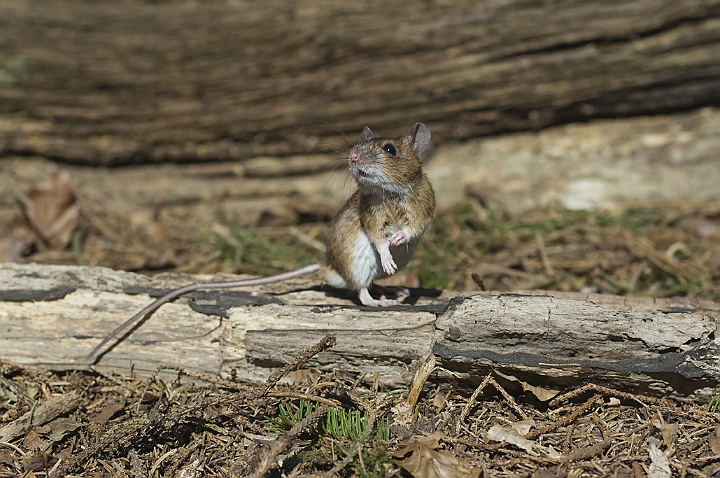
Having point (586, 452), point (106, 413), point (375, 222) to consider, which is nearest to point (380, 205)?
point (375, 222)

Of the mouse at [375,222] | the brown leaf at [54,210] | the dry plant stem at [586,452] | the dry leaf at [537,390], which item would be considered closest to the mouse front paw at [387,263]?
the mouse at [375,222]

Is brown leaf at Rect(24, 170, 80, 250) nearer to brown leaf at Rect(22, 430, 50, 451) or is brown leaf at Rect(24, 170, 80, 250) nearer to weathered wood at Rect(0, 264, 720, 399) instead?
weathered wood at Rect(0, 264, 720, 399)

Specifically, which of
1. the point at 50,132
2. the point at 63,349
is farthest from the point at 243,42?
the point at 63,349

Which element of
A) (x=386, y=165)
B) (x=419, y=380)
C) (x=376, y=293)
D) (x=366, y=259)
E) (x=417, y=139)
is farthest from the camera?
(x=376, y=293)

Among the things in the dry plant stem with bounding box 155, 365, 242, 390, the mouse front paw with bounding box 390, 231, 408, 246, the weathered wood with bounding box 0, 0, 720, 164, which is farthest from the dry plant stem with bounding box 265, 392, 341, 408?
the weathered wood with bounding box 0, 0, 720, 164

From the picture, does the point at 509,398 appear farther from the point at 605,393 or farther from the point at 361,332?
the point at 361,332

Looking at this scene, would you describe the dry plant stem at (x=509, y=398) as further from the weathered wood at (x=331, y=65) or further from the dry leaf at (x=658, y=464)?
the weathered wood at (x=331, y=65)

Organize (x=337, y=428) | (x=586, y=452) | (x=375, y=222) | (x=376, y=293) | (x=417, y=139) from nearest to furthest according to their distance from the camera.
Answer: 1. (x=586, y=452)
2. (x=337, y=428)
3. (x=375, y=222)
4. (x=417, y=139)
5. (x=376, y=293)
